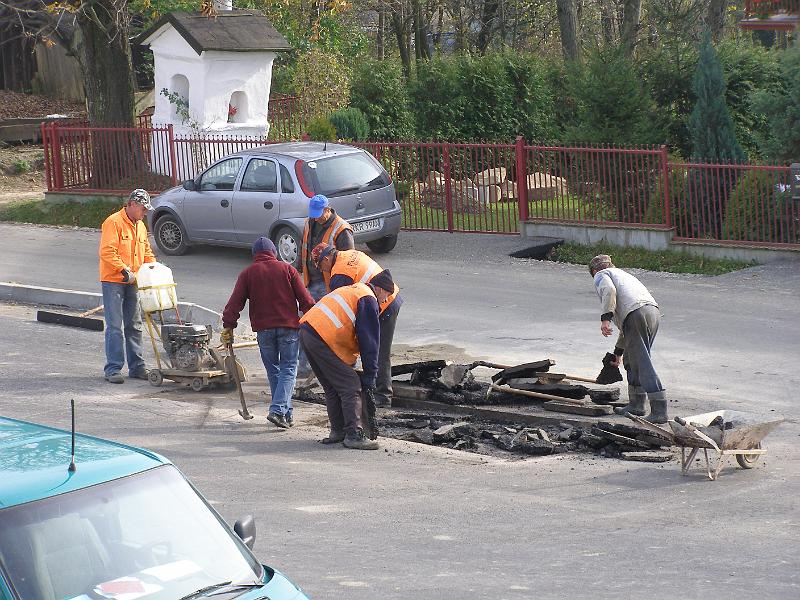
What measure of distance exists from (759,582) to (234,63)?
1971cm

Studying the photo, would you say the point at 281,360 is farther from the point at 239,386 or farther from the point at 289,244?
the point at 289,244

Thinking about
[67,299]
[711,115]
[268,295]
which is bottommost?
[67,299]

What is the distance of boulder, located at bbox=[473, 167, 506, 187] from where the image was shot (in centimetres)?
2144

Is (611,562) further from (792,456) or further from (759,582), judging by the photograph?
(792,456)

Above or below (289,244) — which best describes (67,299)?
below

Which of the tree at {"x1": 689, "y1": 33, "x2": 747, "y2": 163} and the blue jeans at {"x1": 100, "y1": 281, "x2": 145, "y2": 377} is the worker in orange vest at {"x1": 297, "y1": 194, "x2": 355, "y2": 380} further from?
the tree at {"x1": 689, "y1": 33, "x2": 747, "y2": 163}

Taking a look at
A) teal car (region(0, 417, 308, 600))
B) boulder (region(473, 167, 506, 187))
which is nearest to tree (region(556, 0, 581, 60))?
boulder (region(473, 167, 506, 187))

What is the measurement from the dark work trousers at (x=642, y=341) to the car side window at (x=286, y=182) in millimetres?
8499

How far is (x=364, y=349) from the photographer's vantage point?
34.6ft

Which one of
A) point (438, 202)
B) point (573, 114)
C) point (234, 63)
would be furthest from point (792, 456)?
point (573, 114)

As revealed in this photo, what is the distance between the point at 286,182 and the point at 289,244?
35.0 inches

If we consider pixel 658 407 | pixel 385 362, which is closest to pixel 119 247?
pixel 385 362

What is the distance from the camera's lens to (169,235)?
20.5 meters

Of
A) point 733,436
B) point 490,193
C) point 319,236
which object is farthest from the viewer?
point 490,193
